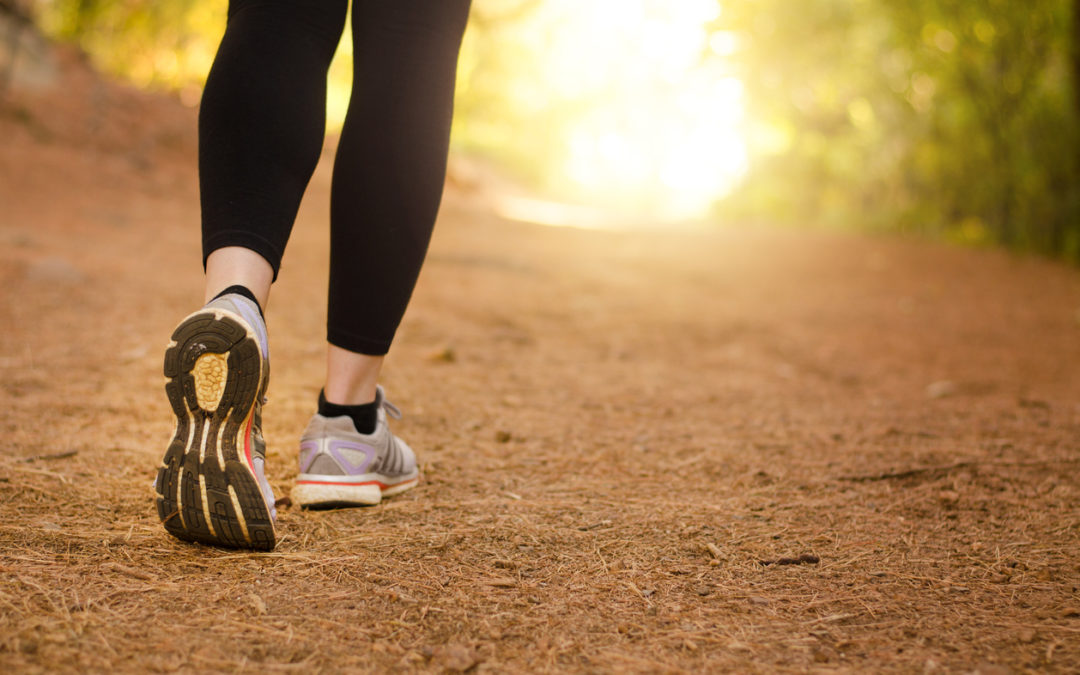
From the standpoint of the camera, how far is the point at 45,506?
1.12 m

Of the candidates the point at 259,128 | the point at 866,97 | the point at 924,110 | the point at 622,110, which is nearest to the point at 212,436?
the point at 259,128

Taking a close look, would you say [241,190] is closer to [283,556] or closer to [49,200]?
[283,556]

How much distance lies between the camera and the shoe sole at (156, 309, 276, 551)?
98 cm

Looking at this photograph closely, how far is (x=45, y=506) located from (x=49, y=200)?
371 cm

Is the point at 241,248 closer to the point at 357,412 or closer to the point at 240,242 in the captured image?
the point at 240,242

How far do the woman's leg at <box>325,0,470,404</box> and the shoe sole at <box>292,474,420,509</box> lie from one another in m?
0.17

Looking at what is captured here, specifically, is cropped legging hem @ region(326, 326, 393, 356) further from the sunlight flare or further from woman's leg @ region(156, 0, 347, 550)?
the sunlight flare

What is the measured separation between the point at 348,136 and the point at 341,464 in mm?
506

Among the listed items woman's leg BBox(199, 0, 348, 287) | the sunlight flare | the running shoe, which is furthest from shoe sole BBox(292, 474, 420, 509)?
the sunlight flare

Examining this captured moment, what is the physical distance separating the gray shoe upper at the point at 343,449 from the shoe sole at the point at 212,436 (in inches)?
8.5

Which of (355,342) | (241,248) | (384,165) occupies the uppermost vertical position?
(384,165)

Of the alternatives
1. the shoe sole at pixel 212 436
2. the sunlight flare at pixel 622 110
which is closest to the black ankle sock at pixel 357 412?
the shoe sole at pixel 212 436

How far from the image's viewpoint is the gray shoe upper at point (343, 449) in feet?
3.98

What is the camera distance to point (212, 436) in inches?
39.1
